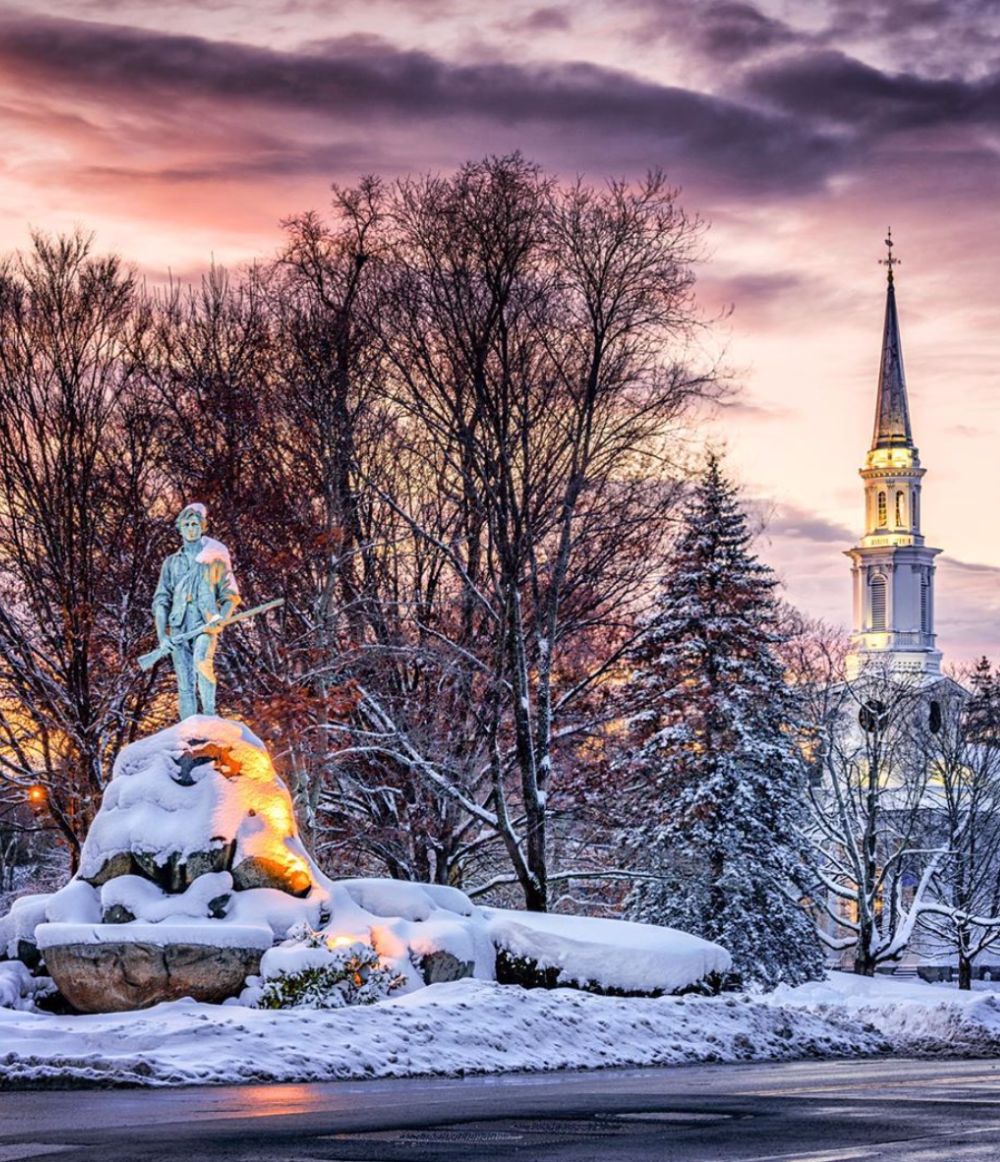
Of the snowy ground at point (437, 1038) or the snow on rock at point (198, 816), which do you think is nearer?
the snowy ground at point (437, 1038)

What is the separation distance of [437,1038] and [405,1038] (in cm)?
37

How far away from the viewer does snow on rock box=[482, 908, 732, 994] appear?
21812mm

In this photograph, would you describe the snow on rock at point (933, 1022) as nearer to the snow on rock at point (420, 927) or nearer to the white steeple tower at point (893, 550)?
the snow on rock at point (420, 927)

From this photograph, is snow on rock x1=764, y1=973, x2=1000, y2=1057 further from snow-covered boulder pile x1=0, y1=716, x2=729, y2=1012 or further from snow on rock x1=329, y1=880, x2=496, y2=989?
snow on rock x1=329, y1=880, x2=496, y2=989

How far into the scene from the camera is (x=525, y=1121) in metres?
10.3

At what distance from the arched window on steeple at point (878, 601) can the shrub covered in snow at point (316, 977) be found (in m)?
118

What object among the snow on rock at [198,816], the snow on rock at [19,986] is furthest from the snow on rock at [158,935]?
the snow on rock at [198,816]

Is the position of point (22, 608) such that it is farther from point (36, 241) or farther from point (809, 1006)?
point (809, 1006)

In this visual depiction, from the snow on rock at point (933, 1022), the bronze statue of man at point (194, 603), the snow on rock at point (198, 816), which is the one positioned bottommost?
the snow on rock at point (933, 1022)

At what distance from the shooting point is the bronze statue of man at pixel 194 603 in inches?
859

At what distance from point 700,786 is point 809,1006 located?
17712mm

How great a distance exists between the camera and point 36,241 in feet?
108

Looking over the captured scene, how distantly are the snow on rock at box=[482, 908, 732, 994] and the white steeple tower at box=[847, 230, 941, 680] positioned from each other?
111138 mm

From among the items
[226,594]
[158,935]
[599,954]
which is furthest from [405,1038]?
[226,594]
